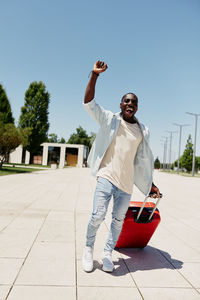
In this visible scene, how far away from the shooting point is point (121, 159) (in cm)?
274

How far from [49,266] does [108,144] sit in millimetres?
1457

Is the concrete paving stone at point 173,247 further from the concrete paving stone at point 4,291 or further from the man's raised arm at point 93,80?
the man's raised arm at point 93,80

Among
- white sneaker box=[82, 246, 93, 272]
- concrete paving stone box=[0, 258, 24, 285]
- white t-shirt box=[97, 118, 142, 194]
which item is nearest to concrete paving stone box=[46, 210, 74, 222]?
concrete paving stone box=[0, 258, 24, 285]

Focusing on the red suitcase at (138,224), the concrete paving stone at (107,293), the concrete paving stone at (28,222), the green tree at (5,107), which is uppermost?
the green tree at (5,107)

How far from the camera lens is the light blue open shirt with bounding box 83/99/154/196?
8.96 feet

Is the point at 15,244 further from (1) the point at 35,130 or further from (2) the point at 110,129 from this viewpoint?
(1) the point at 35,130

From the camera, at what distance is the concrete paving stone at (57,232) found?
375 cm

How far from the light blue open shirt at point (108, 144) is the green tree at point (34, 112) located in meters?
Result: 37.9

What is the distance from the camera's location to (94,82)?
256cm

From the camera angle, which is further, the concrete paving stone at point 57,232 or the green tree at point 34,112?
the green tree at point 34,112

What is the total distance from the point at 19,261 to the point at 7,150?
63.9ft

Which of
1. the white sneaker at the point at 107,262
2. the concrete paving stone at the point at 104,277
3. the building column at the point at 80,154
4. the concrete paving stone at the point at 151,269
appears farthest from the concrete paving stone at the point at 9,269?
the building column at the point at 80,154

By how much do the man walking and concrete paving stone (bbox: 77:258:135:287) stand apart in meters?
0.07

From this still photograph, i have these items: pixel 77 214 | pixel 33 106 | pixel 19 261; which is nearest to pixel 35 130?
pixel 33 106
